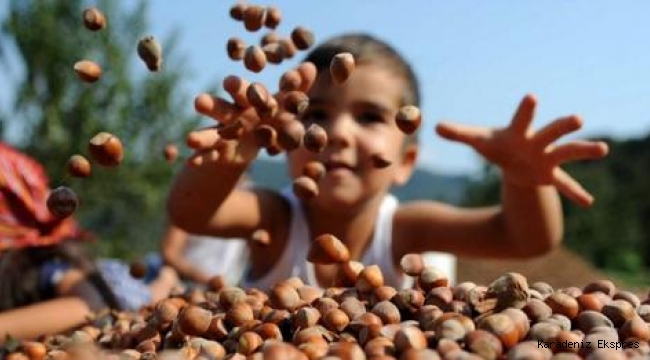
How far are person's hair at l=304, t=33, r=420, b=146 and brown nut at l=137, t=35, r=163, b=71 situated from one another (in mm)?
895

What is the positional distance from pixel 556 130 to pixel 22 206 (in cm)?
130

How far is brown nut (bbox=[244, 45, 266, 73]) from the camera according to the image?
149cm

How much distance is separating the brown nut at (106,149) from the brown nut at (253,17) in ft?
1.15

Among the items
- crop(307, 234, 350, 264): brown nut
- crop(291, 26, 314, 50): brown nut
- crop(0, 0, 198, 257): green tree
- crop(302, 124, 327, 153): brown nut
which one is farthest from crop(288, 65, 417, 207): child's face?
crop(0, 0, 198, 257): green tree

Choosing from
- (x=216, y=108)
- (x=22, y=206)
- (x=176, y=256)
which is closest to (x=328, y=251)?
(x=216, y=108)

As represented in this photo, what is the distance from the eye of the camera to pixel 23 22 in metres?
13.3

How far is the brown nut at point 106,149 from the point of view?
134 centimetres

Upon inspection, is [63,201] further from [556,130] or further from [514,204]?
[514,204]

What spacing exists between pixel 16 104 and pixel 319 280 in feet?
39.8

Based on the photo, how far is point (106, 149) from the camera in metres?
1.34

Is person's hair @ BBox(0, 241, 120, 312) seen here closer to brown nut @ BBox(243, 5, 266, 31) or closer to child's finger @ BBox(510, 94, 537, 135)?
brown nut @ BBox(243, 5, 266, 31)

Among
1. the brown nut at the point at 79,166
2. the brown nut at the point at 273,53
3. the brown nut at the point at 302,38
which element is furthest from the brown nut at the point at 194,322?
the brown nut at the point at 302,38

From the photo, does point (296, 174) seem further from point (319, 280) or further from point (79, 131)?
point (79, 131)

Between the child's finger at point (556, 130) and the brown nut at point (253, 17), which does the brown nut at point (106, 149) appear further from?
the child's finger at point (556, 130)
